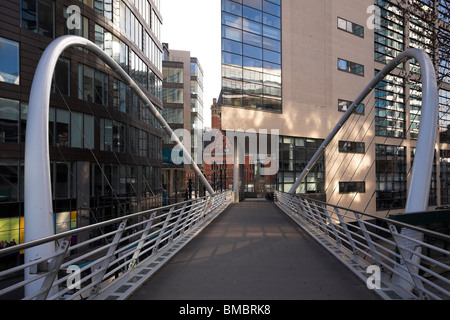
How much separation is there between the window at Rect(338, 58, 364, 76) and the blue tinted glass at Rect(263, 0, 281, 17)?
9.45m

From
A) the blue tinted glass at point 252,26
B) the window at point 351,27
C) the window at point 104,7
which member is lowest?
the window at point 104,7

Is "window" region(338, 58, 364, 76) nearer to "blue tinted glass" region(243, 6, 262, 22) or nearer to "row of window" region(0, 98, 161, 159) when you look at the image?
"blue tinted glass" region(243, 6, 262, 22)

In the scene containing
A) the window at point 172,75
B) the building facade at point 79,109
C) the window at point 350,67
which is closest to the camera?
the building facade at point 79,109

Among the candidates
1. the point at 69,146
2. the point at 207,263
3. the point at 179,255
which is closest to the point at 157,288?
the point at 207,263

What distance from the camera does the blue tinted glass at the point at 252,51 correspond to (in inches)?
1110

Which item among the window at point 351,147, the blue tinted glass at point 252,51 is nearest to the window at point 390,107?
the window at point 351,147

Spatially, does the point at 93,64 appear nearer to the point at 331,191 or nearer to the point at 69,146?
the point at 69,146

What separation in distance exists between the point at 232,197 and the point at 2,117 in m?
17.7

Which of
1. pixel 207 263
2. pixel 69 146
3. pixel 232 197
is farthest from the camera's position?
pixel 232 197

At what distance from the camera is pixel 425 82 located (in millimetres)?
8930

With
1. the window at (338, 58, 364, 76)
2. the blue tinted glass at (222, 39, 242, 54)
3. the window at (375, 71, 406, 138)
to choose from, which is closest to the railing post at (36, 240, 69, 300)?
the blue tinted glass at (222, 39, 242, 54)

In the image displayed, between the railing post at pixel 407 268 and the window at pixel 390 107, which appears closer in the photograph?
the railing post at pixel 407 268

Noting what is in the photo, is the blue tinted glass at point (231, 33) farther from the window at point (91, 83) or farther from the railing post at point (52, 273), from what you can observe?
the railing post at point (52, 273)

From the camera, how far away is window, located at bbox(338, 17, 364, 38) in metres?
35.4
